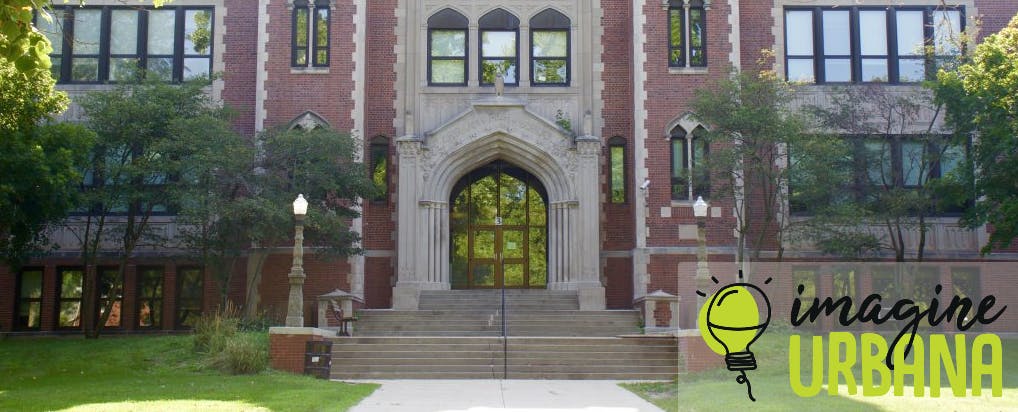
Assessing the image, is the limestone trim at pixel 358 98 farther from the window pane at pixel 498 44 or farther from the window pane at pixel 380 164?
the window pane at pixel 498 44

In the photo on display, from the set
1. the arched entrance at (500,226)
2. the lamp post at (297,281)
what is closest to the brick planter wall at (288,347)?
the lamp post at (297,281)

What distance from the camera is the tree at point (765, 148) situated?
80.6 feet

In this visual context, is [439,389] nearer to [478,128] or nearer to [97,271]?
[478,128]

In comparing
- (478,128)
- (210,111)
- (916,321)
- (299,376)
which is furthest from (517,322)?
(916,321)

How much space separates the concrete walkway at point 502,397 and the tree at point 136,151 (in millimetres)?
9163

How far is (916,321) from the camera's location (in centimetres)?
1191

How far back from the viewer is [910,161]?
92.5 ft

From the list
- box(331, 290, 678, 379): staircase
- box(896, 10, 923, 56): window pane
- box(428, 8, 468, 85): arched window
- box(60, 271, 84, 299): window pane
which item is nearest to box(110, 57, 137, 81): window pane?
box(60, 271, 84, 299): window pane

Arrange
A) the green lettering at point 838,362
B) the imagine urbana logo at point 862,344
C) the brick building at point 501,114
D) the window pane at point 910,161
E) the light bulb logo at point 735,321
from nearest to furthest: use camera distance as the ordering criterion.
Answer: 1. the imagine urbana logo at point 862,344
2. the green lettering at point 838,362
3. the light bulb logo at point 735,321
4. the brick building at point 501,114
5. the window pane at point 910,161

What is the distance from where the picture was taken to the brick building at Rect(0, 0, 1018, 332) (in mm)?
27938

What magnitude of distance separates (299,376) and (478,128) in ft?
36.0

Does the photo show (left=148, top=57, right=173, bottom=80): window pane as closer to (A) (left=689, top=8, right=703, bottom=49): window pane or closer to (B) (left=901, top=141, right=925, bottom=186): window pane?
(A) (left=689, top=8, right=703, bottom=49): window pane

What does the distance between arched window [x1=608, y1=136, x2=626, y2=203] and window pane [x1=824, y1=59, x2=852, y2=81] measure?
609cm

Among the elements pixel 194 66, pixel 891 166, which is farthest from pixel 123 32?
pixel 891 166
